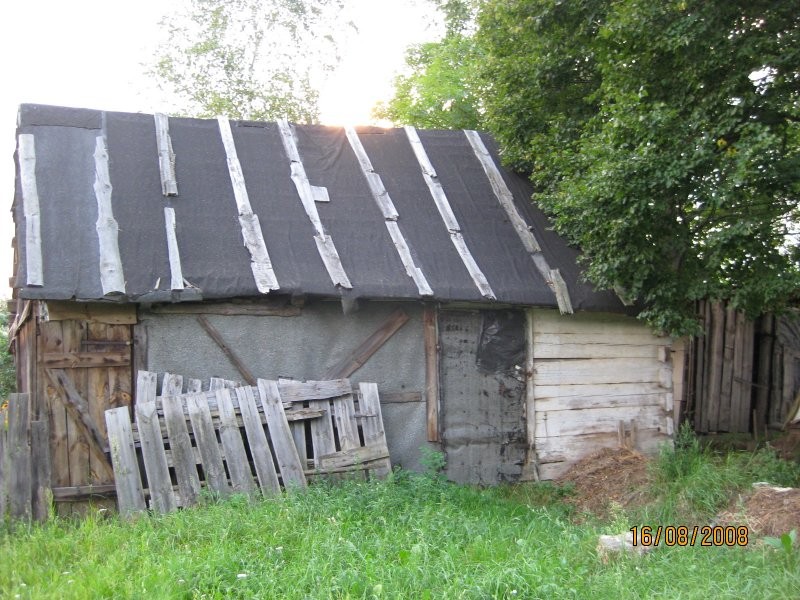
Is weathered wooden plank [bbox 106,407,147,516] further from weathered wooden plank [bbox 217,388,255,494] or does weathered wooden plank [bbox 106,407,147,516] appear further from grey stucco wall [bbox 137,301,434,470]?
weathered wooden plank [bbox 217,388,255,494]

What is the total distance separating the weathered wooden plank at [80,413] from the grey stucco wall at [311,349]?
0.73 m

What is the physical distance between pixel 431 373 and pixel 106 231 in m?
3.86

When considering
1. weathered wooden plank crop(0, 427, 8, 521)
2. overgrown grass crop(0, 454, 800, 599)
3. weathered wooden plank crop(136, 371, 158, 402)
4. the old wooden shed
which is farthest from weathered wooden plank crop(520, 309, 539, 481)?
weathered wooden plank crop(0, 427, 8, 521)

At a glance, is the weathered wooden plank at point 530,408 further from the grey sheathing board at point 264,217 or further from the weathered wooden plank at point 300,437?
the weathered wooden plank at point 300,437

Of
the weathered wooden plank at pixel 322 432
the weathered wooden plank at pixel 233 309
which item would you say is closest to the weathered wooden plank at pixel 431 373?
the weathered wooden plank at pixel 322 432

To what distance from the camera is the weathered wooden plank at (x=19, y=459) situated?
6215 mm

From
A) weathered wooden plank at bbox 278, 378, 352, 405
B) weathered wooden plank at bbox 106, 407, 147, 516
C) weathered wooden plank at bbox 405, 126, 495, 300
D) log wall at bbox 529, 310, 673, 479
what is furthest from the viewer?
log wall at bbox 529, 310, 673, 479

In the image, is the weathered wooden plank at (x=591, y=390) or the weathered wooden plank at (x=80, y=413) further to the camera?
the weathered wooden plank at (x=591, y=390)

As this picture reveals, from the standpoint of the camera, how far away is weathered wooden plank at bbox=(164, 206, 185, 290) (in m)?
7.02

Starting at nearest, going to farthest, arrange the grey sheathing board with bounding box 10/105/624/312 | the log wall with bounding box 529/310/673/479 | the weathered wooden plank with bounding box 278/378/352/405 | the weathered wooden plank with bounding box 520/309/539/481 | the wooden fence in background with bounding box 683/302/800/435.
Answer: the grey sheathing board with bounding box 10/105/624/312 → the weathered wooden plank with bounding box 278/378/352/405 → the weathered wooden plank with bounding box 520/309/539/481 → the log wall with bounding box 529/310/673/479 → the wooden fence in background with bounding box 683/302/800/435

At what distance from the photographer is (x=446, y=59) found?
1581 centimetres

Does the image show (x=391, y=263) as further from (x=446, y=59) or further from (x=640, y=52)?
(x=446, y=59)

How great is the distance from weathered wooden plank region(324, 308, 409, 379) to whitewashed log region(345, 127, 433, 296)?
1.46 ft

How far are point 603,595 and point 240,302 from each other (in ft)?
15.3
